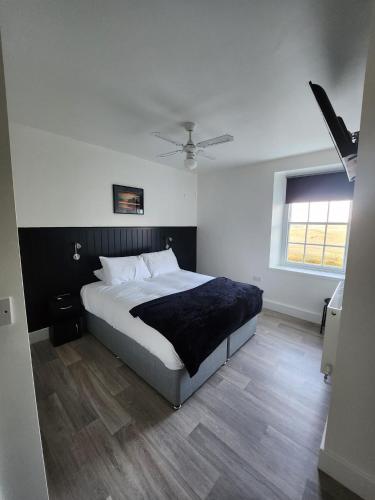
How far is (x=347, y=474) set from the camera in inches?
47.4

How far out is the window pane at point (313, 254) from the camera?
3.36 m

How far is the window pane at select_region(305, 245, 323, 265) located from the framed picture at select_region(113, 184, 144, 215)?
286 cm

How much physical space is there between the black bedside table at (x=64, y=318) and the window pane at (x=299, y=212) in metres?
3.55

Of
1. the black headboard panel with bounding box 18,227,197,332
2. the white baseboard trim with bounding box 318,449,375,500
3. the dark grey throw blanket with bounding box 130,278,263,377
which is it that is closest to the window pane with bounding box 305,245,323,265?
the dark grey throw blanket with bounding box 130,278,263,377

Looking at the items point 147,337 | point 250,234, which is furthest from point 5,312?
point 250,234

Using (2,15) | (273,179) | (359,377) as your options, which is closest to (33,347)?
(2,15)

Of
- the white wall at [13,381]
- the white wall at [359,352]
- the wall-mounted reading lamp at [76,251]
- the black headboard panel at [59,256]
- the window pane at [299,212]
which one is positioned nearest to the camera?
the white wall at [13,381]

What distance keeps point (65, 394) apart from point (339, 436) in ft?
6.79

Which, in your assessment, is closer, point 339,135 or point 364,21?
point 364,21

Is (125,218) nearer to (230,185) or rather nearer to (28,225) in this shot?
(28,225)

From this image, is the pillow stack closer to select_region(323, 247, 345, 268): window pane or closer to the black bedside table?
the black bedside table

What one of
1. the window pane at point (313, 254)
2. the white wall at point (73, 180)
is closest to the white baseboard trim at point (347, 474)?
the window pane at point (313, 254)

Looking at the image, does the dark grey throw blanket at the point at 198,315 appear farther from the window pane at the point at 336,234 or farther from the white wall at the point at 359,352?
the window pane at the point at 336,234

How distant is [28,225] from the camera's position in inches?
95.0
